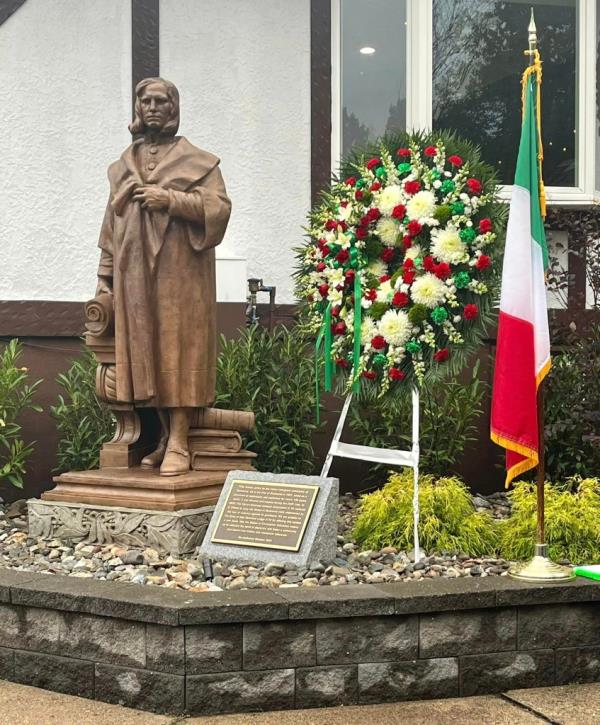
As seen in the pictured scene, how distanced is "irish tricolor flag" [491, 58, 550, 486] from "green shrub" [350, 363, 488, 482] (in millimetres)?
2298

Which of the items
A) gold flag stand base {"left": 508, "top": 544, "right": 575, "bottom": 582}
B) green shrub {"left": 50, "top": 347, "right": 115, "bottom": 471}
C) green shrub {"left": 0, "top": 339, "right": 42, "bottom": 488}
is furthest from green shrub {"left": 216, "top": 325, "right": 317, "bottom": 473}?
gold flag stand base {"left": 508, "top": 544, "right": 575, "bottom": 582}

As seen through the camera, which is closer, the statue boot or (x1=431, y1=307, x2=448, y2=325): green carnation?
(x1=431, y1=307, x2=448, y2=325): green carnation

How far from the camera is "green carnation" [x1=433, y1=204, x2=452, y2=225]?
548 centimetres

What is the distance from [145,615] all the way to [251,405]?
3.02 metres

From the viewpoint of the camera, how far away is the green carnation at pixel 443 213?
5484mm

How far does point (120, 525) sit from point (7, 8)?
14.4 feet

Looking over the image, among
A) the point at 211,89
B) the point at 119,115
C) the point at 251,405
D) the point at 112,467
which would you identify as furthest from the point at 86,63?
the point at 112,467

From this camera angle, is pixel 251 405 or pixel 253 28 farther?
pixel 253 28

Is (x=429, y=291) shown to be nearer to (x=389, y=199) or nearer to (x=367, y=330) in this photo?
(x=367, y=330)

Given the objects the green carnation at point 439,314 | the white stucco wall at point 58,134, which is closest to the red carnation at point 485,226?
the green carnation at point 439,314

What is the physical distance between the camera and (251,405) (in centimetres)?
714

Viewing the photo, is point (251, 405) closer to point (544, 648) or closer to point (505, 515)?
point (505, 515)

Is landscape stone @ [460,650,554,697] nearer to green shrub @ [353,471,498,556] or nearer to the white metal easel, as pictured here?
the white metal easel

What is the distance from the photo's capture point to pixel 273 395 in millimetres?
7277
